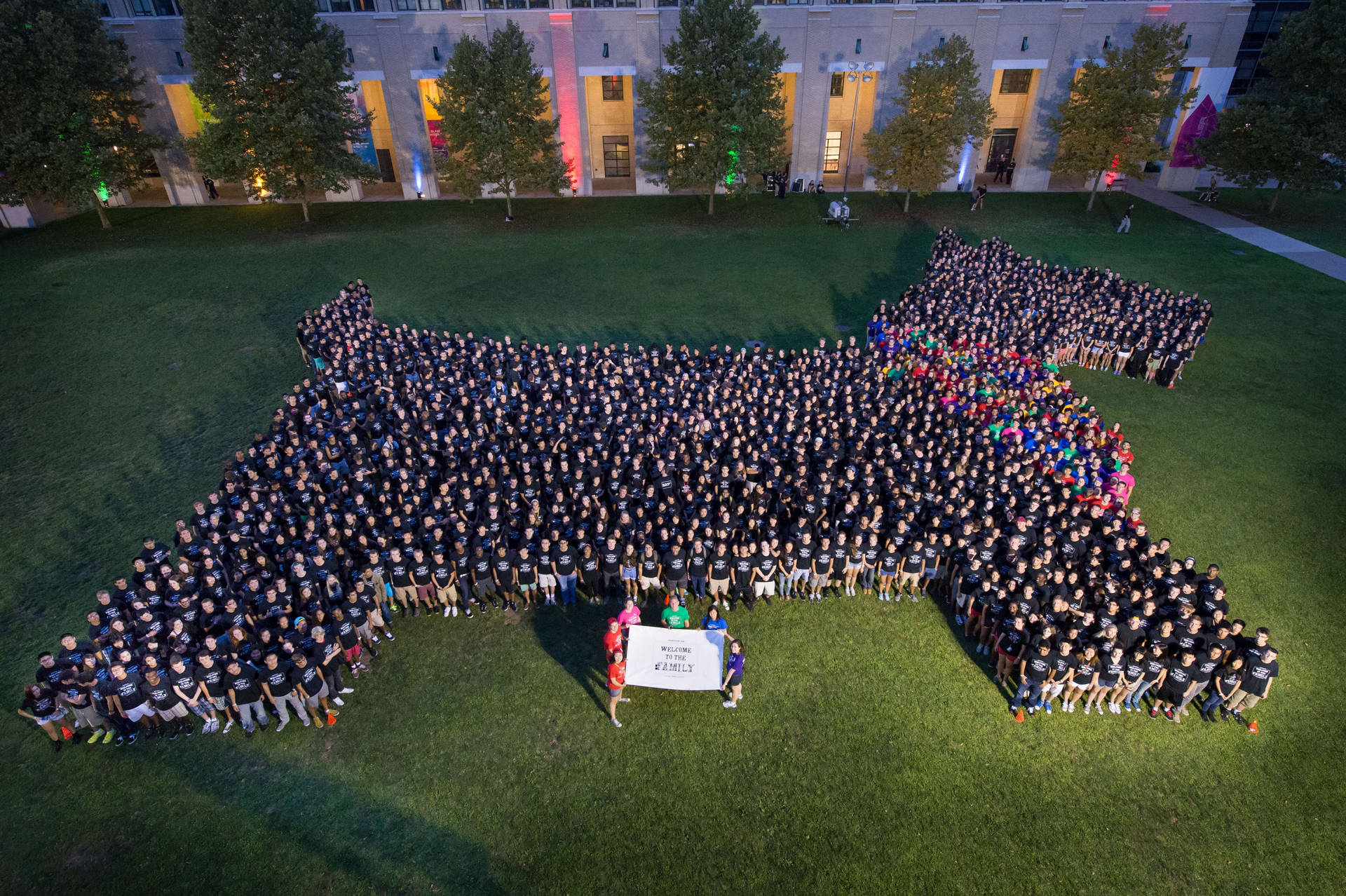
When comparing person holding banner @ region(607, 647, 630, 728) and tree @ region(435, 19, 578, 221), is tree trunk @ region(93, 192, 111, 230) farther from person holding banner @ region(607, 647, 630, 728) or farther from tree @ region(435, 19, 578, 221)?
person holding banner @ region(607, 647, 630, 728)

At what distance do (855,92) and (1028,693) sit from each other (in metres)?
39.3

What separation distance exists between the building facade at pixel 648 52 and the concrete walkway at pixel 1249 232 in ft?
10.9

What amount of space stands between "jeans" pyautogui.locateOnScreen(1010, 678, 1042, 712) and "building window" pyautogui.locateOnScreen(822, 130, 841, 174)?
3859 cm

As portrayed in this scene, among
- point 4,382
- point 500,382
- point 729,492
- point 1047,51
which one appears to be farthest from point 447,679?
point 1047,51

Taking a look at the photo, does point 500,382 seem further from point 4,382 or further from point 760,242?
point 760,242

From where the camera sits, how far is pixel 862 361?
19.0 meters

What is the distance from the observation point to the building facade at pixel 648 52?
1410 inches

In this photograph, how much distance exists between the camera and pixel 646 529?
1270 centimetres

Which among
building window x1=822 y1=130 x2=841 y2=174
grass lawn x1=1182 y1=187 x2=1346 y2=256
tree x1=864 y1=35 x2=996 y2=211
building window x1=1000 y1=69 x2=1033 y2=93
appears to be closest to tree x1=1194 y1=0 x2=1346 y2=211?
grass lawn x1=1182 y1=187 x2=1346 y2=256

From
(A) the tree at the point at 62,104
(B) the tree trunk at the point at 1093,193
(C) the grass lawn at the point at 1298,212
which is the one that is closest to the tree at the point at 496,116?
(A) the tree at the point at 62,104

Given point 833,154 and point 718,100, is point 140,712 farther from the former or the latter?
point 833,154

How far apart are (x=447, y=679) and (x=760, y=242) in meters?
27.4

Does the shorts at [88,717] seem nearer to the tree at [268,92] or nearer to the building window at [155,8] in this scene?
the tree at [268,92]

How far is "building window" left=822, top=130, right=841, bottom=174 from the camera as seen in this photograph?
42688 mm
